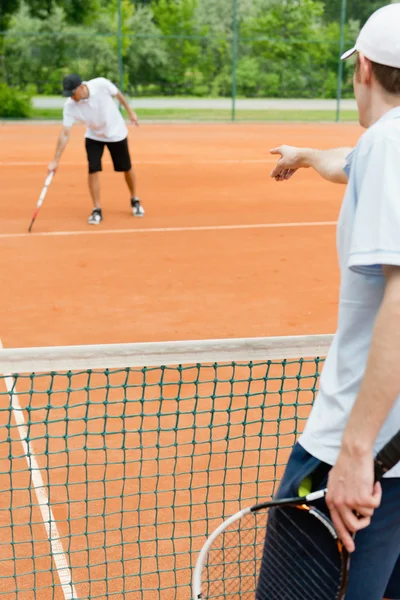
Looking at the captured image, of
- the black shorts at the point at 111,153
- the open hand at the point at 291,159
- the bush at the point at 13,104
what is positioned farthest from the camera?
the bush at the point at 13,104

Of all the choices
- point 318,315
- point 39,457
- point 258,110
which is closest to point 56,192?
point 318,315

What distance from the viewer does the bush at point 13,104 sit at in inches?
864

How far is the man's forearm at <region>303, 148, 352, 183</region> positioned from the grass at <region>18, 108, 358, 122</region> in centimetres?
2075

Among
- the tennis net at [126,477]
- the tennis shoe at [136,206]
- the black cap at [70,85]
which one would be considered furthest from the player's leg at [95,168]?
the tennis net at [126,477]

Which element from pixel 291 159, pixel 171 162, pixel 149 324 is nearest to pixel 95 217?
pixel 149 324

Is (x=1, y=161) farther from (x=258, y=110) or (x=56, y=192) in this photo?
(x=258, y=110)

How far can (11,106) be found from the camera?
21953mm

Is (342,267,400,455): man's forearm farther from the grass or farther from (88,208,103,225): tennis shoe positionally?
the grass

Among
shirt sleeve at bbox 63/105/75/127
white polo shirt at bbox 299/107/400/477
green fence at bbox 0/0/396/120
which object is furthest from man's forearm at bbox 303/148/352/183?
green fence at bbox 0/0/396/120

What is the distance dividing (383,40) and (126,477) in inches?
82.5

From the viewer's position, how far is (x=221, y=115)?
2352 centimetres

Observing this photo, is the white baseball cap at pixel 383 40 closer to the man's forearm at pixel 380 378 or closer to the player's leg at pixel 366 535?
the man's forearm at pixel 380 378

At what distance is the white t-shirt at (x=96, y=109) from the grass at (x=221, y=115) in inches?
539

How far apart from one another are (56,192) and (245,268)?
475cm
